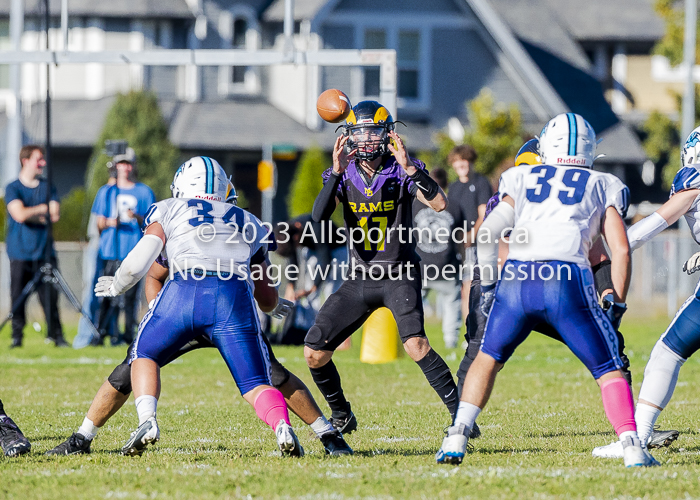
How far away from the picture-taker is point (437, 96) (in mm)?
24641

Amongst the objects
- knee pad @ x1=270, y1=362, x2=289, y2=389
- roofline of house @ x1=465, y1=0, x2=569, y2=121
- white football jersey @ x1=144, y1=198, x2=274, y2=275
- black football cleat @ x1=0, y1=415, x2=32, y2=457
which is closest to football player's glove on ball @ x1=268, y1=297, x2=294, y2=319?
knee pad @ x1=270, y1=362, x2=289, y2=389

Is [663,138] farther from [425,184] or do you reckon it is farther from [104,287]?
[104,287]

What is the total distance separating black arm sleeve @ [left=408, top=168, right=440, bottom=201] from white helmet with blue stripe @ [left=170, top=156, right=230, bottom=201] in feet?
3.74

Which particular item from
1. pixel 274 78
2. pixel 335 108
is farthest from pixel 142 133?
pixel 335 108

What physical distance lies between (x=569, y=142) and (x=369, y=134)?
144 centimetres

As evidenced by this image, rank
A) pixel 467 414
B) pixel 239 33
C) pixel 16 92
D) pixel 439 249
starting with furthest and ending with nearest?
pixel 239 33
pixel 16 92
pixel 439 249
pixel 467 414

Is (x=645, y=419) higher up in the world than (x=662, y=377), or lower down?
lower down

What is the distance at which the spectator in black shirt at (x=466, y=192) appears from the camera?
10430 millimetres

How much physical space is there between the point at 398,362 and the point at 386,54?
3059 mm

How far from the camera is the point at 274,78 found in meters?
25.0

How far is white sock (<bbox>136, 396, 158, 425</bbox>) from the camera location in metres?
4.83

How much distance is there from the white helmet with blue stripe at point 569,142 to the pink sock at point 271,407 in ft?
5.51

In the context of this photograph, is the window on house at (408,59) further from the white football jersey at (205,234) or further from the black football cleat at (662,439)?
the white football jersey at (205,234)

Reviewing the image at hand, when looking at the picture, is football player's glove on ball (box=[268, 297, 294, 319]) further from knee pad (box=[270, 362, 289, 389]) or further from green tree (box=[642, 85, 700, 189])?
green tree (box=[642, 85, 700, 189])
